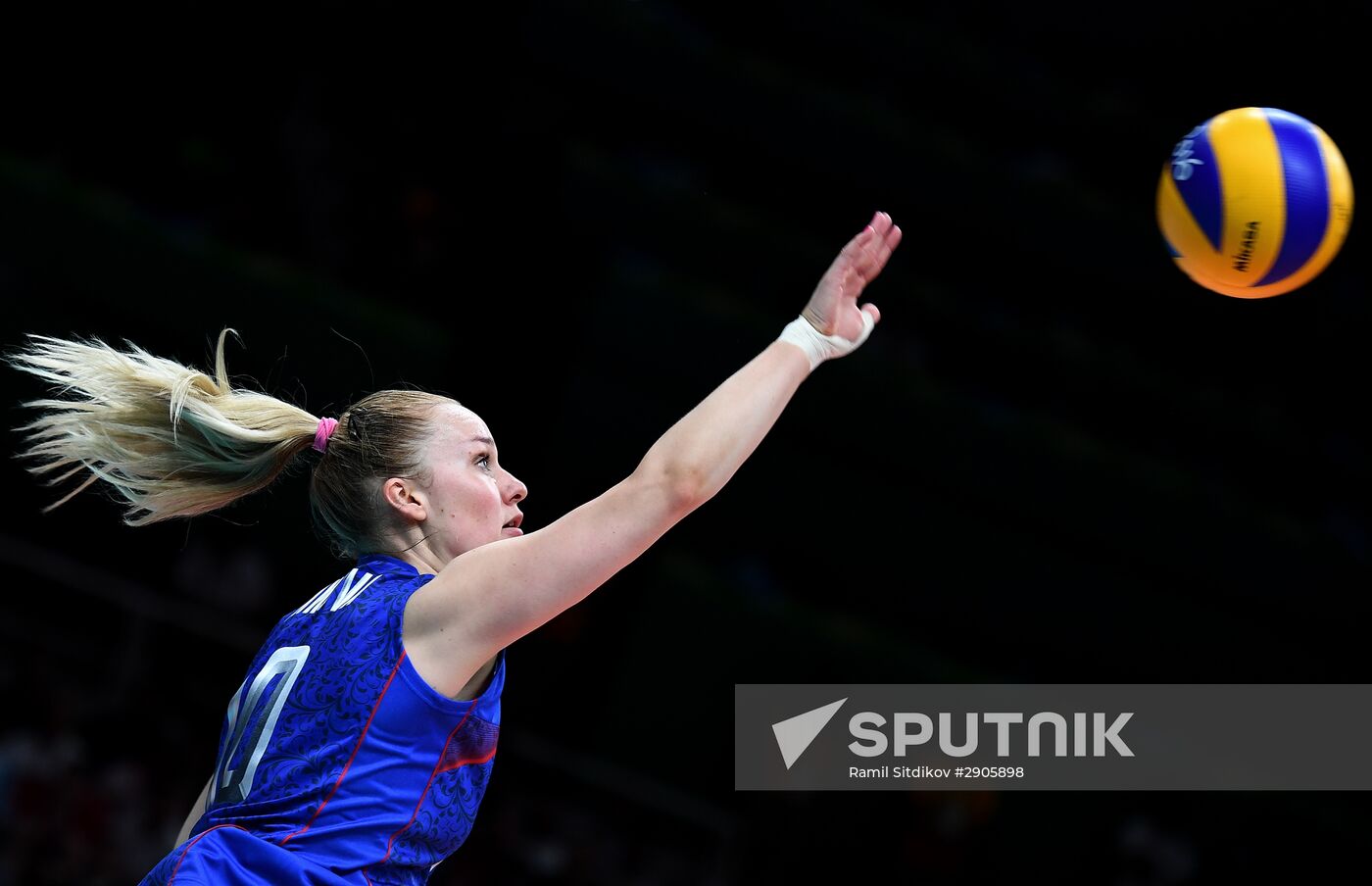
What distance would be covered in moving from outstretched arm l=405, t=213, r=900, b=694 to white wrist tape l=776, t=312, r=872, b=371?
0.16 metres

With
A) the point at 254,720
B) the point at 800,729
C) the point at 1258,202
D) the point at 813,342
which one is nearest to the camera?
the point at 254,720

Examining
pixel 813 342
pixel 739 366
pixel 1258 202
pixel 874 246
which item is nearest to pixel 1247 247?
pixel 1258 202

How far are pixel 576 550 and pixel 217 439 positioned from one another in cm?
85

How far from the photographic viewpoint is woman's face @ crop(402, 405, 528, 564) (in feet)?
8.52

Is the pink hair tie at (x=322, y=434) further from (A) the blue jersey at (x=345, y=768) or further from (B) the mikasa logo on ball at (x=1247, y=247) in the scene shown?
(B) the mikasa logo on ball at (x=1247, y=247)

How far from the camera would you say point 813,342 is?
8.36ft

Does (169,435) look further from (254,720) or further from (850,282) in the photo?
(850,282)

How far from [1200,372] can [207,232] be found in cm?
748

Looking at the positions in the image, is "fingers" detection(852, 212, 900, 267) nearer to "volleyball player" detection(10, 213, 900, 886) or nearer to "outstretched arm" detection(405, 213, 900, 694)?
"volleyball player" detection(10, 213, 900, 886)

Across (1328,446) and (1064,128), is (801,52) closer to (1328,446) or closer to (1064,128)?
(1064,128)

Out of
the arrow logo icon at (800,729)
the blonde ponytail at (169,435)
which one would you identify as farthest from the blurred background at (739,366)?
the blonde ponytail at (169,435)

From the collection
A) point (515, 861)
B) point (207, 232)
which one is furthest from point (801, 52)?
point (515, 861)

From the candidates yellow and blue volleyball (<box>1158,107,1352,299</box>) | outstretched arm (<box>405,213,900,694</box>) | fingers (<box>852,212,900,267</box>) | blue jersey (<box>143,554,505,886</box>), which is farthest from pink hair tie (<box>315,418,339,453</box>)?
yellow and blue volleyball (<box>1158,107,1352,299</box>)

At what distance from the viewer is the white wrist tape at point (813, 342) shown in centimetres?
252
